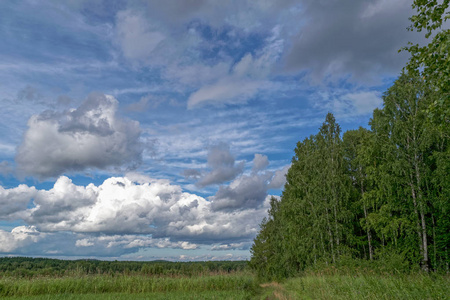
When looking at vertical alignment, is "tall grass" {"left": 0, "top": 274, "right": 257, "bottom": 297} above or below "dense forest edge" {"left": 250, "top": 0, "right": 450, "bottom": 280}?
below

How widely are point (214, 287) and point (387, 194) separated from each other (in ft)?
61.4

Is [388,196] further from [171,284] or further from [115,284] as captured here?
[115,284]

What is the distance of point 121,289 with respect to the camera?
26.0 m

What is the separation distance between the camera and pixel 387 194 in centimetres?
2961

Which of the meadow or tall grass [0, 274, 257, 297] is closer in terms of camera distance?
the meadow

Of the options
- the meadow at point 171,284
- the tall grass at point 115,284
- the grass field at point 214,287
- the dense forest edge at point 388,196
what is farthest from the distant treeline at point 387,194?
the tall grass at point 115,284

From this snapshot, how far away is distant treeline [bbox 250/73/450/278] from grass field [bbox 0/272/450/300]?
7724 millimetres

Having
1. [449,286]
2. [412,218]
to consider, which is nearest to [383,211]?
[412,218]

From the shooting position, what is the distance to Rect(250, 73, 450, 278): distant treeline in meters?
27.3

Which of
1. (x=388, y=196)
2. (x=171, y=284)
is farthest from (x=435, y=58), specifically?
(x=171, y=284)

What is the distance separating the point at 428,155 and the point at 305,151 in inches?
631

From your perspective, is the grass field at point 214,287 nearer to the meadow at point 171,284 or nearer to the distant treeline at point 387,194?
the meadow at point 171,284

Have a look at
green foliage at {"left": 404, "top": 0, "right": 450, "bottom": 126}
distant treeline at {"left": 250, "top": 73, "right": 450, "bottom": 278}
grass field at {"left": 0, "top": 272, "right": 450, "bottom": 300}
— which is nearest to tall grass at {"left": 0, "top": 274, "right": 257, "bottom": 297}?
grass field at {"left": 0, "top": 272, "right": 450, "bottom": 300}

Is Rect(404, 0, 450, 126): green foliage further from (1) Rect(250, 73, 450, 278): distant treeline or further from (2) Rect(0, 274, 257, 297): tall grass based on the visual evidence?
(2) Rect(0, 274, 257, 297): tall grass
